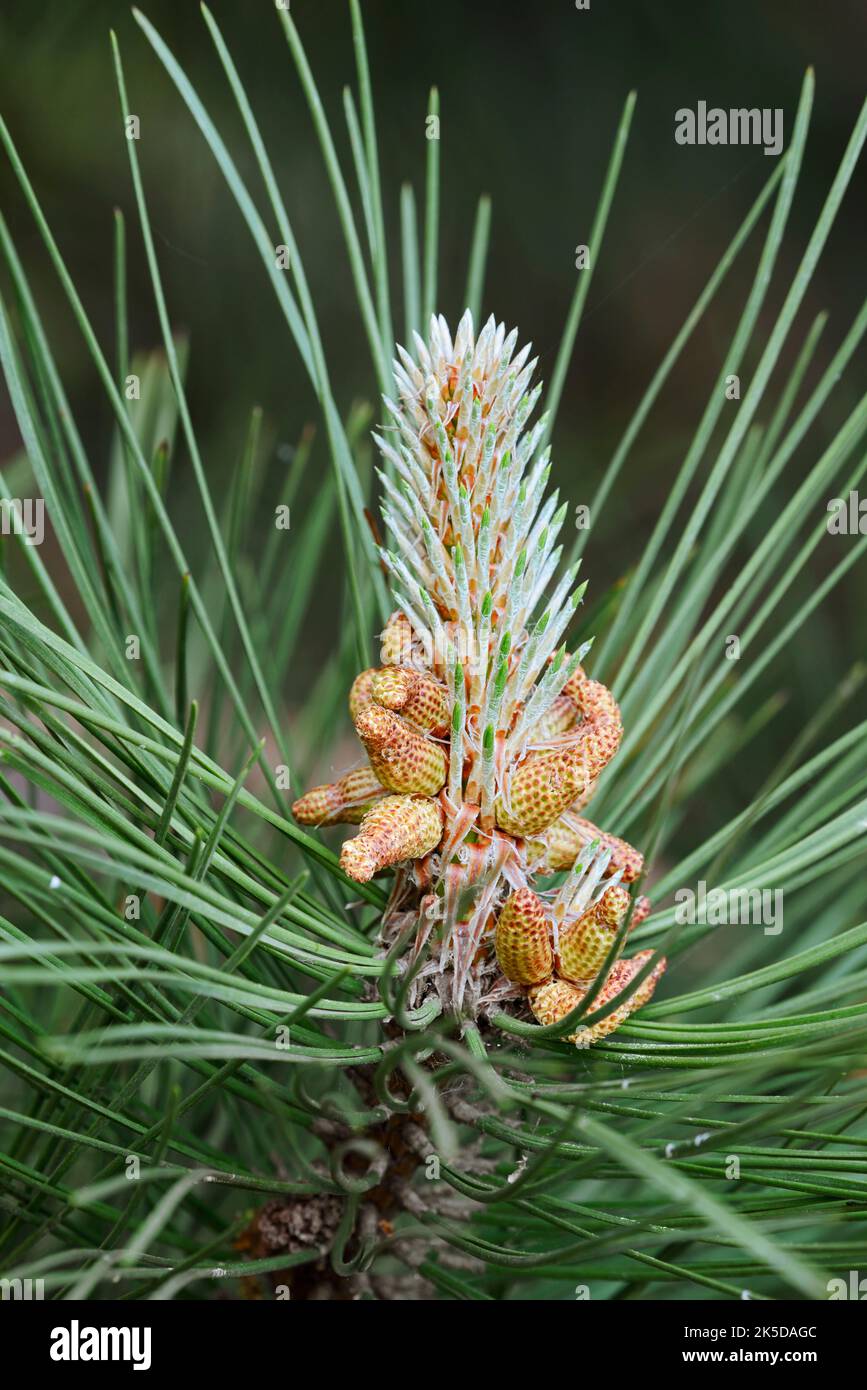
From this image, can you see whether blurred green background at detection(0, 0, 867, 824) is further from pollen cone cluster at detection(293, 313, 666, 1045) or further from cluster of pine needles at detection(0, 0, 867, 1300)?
pollen cone cluster at detection(293, 313, 666, 1045)

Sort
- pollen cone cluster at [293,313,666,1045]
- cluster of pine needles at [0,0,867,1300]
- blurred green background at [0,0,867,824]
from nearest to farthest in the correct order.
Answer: cluster of pine needles at [0,0,867,1300]
pollen cone cluster at [293,313,666,1045]
blurred green background at [0,0,867,824]

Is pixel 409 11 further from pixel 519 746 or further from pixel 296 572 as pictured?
pixel 519 746

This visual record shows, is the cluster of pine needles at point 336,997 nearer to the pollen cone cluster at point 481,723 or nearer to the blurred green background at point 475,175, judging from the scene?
the pollen cone cluster at point 481,723

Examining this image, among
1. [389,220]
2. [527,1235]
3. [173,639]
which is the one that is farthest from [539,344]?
[527,1235]

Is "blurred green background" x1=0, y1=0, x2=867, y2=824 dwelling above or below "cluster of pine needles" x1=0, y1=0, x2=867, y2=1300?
above


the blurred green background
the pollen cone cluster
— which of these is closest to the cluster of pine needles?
the pollen cone cluster

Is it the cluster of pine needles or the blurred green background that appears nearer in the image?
the cluster of pine needles

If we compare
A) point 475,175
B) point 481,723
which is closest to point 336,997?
point 481,723
